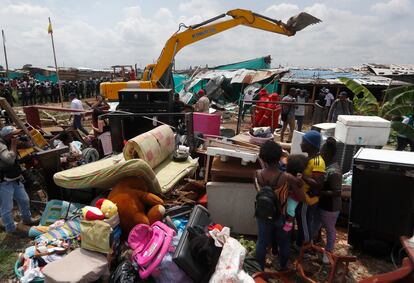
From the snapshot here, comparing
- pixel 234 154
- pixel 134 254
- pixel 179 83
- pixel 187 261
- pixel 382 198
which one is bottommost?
pixel 134 254

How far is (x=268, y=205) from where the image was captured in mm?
2836

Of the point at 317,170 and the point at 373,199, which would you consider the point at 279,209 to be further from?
the point at 373,199

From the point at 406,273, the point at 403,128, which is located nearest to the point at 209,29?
the point at 403,128

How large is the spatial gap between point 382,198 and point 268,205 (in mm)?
1711

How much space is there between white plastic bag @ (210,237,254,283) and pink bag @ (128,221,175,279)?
0.62 meters

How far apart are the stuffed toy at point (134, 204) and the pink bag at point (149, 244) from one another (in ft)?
1.00

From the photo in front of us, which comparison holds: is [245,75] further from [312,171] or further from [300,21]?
[312,171]

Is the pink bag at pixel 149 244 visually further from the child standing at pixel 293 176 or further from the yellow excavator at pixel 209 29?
the yellow excavator at pixel 209 29

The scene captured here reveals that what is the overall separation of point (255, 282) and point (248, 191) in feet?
4.94

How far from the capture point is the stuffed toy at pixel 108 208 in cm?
332

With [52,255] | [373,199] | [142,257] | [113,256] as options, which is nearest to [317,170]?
[373,199]

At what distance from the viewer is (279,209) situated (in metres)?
2.93

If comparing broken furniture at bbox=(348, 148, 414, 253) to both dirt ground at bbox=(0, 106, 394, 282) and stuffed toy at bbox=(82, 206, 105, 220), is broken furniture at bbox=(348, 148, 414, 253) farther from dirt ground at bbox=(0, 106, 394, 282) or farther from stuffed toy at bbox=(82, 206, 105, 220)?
stuffed toy at bbox=(82, 206, 105, 220)

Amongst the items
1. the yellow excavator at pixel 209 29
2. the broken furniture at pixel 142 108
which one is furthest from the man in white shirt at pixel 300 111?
the broken furniture at pixel 142 108
